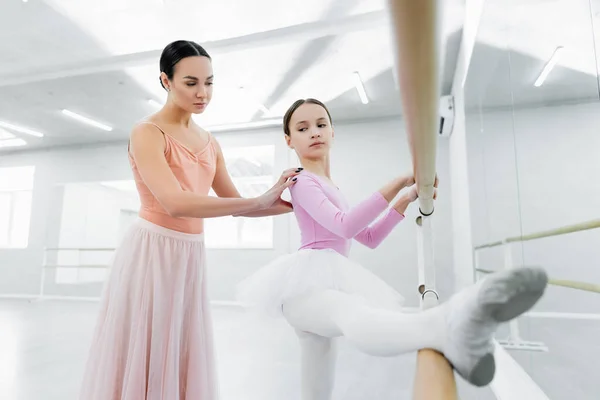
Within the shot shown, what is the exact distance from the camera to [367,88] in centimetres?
559

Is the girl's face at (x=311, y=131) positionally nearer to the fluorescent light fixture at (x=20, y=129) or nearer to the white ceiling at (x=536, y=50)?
the white ceiling at (x=536, y=50)

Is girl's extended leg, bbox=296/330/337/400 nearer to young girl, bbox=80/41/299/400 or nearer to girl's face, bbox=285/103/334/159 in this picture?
young girl, bbox=80/41/299/400

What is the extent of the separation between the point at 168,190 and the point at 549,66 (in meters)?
1.46

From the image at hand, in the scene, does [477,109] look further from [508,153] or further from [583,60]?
[583,60]

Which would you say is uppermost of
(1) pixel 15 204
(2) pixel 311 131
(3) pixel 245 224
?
(1) pixel 15 204

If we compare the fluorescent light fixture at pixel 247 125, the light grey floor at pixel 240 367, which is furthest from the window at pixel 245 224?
the light grey floor at pixel 240 367

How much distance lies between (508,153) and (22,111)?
23.4ft

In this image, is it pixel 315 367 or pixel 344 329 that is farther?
pixel 315 367

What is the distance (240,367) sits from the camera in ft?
8.73

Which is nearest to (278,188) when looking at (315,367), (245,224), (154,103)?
(315,367)

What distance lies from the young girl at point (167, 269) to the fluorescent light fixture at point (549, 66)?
43.2 inches

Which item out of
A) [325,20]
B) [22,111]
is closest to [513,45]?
[325,20]

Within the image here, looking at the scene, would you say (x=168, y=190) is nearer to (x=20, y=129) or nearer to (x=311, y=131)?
(x=311, y=131)

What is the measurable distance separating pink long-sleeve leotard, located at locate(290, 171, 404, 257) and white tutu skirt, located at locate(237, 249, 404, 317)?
0.16 feet
